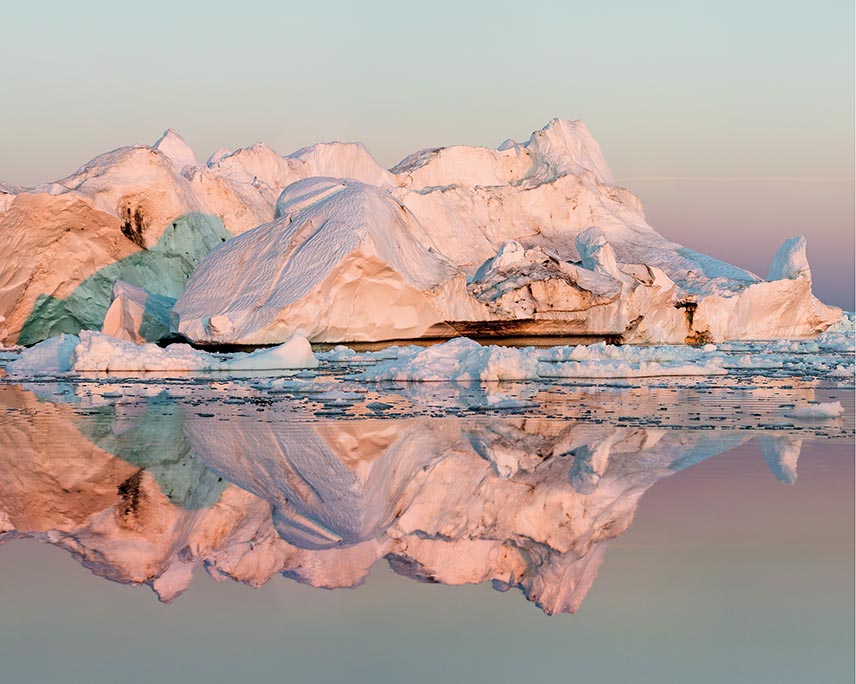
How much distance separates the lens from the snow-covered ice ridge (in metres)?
18.5

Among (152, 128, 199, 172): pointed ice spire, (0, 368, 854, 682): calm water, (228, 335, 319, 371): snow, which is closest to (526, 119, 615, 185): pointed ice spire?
(152, 128, 199, 172): pointed ice spire

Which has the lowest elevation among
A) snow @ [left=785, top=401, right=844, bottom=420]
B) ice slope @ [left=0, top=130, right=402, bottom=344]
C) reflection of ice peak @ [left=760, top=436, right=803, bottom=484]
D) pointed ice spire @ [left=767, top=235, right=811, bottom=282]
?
pointed ice spire @ [left=767, top=235, right=811, bottom=282]

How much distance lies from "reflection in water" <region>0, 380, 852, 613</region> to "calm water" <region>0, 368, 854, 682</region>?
0.7 inches

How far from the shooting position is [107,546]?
3387 millimetres

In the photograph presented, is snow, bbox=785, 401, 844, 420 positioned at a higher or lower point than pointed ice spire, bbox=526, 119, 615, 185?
higher

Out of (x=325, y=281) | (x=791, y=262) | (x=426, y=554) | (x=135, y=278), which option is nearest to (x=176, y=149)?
(x=135, y=278)

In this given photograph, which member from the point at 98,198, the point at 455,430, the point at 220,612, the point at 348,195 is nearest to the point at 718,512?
the point at 220,612

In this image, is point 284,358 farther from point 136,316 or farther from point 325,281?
point 136,316

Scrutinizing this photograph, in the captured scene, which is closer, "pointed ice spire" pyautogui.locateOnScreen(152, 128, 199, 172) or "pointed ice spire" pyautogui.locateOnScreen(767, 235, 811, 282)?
"pointed ice spire" pyautogui.locateOnScreen(767, 235, 811, 282)

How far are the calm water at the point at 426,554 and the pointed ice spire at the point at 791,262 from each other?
25977mm

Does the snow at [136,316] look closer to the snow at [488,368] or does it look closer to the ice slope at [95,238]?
the ice slope at [95,238]

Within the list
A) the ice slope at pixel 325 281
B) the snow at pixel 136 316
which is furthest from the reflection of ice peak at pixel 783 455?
the snow at pixel 136 316

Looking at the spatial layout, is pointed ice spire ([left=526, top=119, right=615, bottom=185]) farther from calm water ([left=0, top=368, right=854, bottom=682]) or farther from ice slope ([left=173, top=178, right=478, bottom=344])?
calm water ([left=0, top=368, right=854, bottom=682])

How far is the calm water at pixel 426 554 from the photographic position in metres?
2.29
